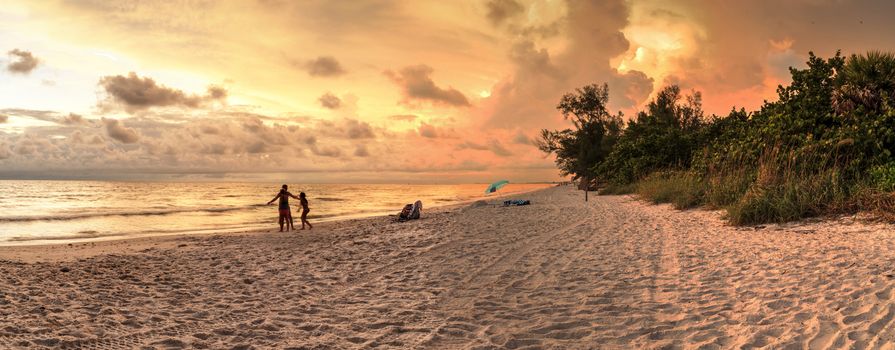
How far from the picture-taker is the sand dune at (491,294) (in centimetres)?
506

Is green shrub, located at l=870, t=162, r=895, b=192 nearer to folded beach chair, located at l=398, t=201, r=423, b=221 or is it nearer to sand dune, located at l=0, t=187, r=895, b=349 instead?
sand dune, located at l=0, t=187, r=895, b=349

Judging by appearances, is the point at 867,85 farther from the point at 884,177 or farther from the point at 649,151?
the point at 649,151

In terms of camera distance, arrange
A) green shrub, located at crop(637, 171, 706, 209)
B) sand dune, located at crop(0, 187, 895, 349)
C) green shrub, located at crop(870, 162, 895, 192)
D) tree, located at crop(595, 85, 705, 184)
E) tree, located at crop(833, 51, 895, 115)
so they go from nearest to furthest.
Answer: sand dune, located at crop(0, 187, 895, 349), green shrub, located at crop(870, 162, 895, 192), tree, located at crop(833, 51, 895, 115), green shrub, located at crop(637, 171, 706, 209), tree, located at crop(595, 85, 705, 184)

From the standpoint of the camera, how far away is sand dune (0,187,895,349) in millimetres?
5059

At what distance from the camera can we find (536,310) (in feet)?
19.7

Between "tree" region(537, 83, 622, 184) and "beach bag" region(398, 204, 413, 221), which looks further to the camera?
"tree" region(537, 83, 622, 184)

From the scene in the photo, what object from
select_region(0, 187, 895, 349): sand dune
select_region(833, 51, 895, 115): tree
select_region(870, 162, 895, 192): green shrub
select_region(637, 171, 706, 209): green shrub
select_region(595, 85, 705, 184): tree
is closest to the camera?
select_region(0, 187, 895, 349): sand dune

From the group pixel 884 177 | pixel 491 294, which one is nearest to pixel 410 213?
pixel 491 294

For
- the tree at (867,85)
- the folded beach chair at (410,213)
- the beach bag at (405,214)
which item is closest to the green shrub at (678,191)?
the tree at (867,85)

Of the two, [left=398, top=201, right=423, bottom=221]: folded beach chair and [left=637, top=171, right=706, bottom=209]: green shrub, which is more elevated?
[left=637, top=171, right=706, bottom=209]: green shrub

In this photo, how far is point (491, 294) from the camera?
6914 millimetres

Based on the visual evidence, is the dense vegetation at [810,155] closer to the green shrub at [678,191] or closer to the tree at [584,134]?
the green shrub at [678,191]

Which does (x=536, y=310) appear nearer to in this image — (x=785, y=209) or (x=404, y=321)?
(x=404, y=321)

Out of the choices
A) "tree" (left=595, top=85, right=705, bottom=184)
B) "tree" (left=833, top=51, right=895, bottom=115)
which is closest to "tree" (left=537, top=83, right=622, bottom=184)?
"tree" (left=595, top=85, right=705, bottom=184)
